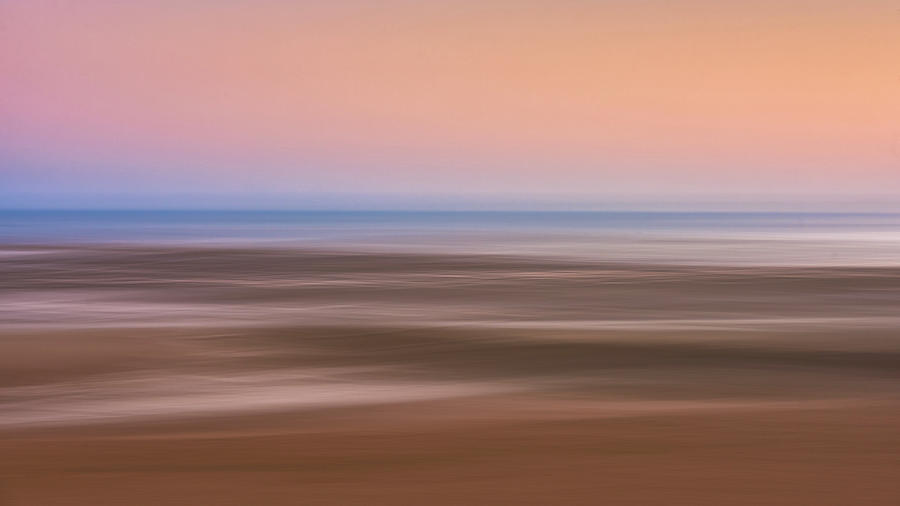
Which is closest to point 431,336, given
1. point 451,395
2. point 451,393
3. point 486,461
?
point 451,393

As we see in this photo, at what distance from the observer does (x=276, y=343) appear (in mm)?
11391

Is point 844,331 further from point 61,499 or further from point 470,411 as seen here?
point 61,499

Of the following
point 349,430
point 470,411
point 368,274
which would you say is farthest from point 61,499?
point 368,274

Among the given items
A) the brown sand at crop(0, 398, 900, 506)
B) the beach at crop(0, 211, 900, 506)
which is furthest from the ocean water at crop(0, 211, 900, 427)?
the brown sand at crop(0, 398, 900, 506)

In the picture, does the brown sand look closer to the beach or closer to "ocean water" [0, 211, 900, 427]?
the beach

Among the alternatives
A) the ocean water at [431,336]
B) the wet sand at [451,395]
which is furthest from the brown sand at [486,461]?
the ocean water at [431,336]

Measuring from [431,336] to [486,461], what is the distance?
22.7ft

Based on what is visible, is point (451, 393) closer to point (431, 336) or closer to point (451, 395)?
point (451, 395)

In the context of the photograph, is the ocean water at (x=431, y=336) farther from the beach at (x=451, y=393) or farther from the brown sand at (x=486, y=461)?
the brown sand at (x=486, y=461)

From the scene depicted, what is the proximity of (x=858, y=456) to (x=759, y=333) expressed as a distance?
7186mm

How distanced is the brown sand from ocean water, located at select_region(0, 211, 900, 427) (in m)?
1.23

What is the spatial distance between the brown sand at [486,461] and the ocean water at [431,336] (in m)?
1.23

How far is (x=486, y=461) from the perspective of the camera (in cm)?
509

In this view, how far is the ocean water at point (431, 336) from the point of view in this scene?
26.7 feet
